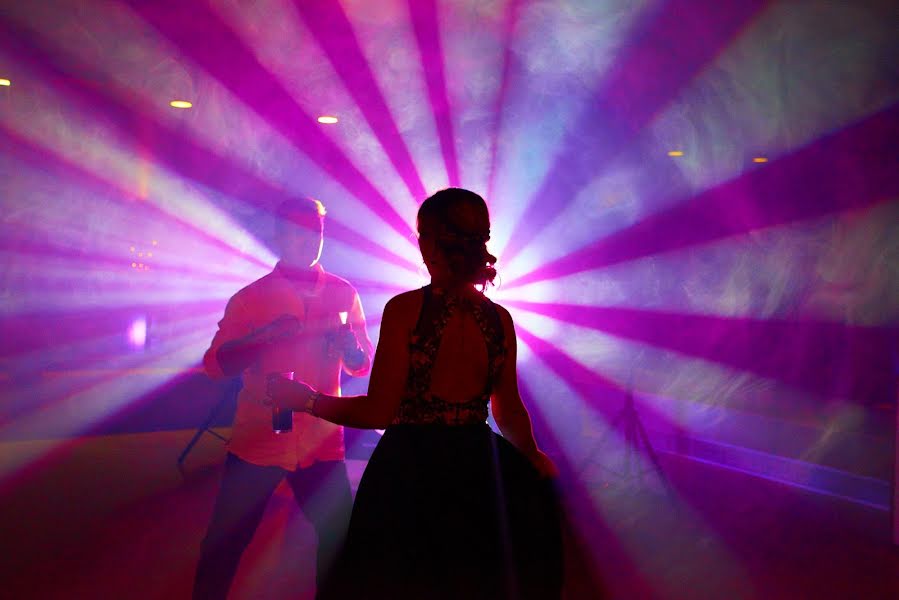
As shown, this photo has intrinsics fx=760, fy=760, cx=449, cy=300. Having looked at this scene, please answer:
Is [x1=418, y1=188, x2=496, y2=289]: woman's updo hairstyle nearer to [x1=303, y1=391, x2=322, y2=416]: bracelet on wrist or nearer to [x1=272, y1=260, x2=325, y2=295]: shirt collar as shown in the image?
[x1=303, y1=391, x2=322, y2=416]: bracelet on wrist

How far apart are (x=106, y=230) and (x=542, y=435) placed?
18.8 ft

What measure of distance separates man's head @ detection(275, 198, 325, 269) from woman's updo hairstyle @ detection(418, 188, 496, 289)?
2.61ft

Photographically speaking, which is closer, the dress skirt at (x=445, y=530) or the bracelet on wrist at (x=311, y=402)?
the dress skirt at (x=445, y=530)

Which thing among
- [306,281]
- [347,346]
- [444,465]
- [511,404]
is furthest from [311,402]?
[306,281]

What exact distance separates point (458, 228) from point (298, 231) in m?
0.90

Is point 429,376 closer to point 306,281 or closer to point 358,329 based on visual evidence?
point 306,281

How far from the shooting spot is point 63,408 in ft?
25.3

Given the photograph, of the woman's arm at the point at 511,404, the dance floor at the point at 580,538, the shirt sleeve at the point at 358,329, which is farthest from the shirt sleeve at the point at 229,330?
the dance floor at the point at 580,538

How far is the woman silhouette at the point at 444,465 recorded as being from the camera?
5.47 feet

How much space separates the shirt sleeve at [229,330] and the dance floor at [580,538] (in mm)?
1307

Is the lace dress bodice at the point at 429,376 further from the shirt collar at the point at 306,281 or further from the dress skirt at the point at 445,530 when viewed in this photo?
the shirt collar at the point at 306,281

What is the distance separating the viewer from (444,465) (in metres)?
1.71

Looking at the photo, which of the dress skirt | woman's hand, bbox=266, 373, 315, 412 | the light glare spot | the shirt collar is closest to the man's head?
the shirt collar

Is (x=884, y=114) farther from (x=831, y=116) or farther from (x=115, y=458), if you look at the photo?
(x=115, y=458)
